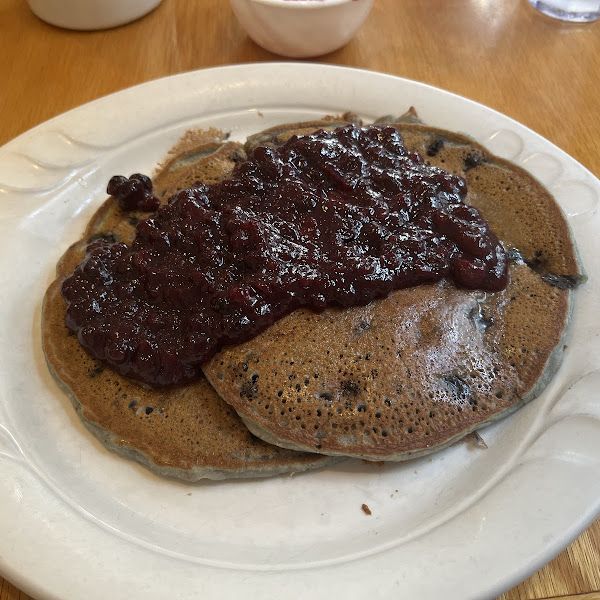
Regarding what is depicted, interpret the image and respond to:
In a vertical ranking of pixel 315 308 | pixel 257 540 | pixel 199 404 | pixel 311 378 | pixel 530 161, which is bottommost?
pixel 257 540

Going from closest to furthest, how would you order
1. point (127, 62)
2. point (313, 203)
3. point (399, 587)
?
point (399, 587) → point (313, 203) → point (127, 62)

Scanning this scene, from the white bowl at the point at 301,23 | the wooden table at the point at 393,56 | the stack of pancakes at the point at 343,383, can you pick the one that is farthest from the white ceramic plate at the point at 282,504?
the white bowl at the point at 301,23

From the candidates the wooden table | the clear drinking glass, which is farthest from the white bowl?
the clear drinking glass

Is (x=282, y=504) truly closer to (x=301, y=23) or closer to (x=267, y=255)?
(x=267, y=255)

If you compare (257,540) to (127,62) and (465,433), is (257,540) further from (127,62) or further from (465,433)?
(127,62)

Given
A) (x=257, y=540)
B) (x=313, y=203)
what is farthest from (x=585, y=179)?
(x=257, y=540)

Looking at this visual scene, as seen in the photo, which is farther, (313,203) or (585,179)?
(585,179)
